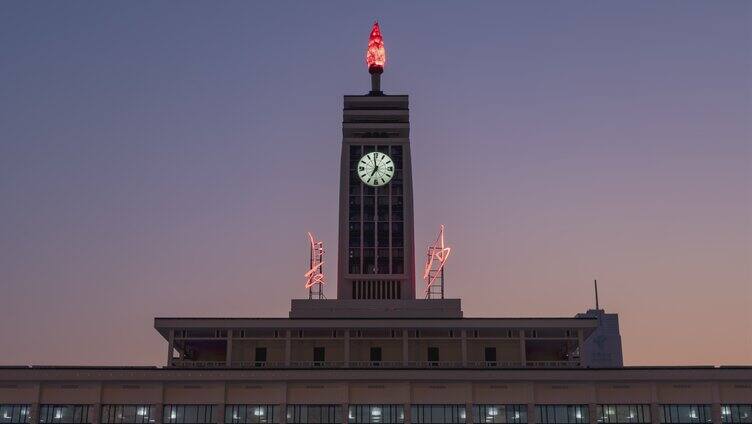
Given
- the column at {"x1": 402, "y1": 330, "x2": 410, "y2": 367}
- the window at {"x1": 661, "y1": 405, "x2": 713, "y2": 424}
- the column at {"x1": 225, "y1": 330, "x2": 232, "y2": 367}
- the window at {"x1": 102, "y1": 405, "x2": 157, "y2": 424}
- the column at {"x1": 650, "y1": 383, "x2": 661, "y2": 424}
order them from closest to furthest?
the window at {"x1": 102, "y1": 405, "x2": 157, "y2": 424}, the column at {"x1": 650, "y1": 383, "x2": 661, "y2": 424}, the window at {"x1": 661, "y1": 405, "x2": 713, "y2": 424}, the column at {"x1": 225, "y1": 330, "x2": 232, "y2": 367}, the column at {"x1": 402, "y1": 330, "x2": 410, "y2": 367}

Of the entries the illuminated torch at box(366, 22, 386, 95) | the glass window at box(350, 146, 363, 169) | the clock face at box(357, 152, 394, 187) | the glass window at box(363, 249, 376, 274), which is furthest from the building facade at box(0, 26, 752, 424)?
the illuminated torch at box(366, 22, 386, 95)

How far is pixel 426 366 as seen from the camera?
11781 centimetres

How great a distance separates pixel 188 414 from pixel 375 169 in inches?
1963

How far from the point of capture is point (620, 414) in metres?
109

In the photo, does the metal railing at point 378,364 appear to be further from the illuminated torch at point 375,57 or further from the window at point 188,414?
the illuminated torch at point 375,57

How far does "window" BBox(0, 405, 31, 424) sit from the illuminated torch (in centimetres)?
7437

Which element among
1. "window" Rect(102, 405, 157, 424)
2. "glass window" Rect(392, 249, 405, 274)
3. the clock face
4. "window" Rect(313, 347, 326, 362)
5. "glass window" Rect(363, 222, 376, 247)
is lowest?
"window" Rect(102, 405, 157, 424)

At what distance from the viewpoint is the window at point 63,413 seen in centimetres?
10831

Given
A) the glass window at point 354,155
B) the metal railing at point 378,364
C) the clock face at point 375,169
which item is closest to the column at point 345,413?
the metal railing at point 378,364

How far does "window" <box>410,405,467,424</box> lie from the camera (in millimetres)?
107744

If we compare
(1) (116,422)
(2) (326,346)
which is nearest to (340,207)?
(2) (326,346)

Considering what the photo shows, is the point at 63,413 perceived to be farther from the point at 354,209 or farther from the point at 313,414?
the point at 354,209

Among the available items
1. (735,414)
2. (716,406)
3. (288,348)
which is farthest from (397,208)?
(735,414)

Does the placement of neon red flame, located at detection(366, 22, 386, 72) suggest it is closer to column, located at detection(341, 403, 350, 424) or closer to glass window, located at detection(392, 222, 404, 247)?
glass window, located at detection(392, 222, 404, 247)
